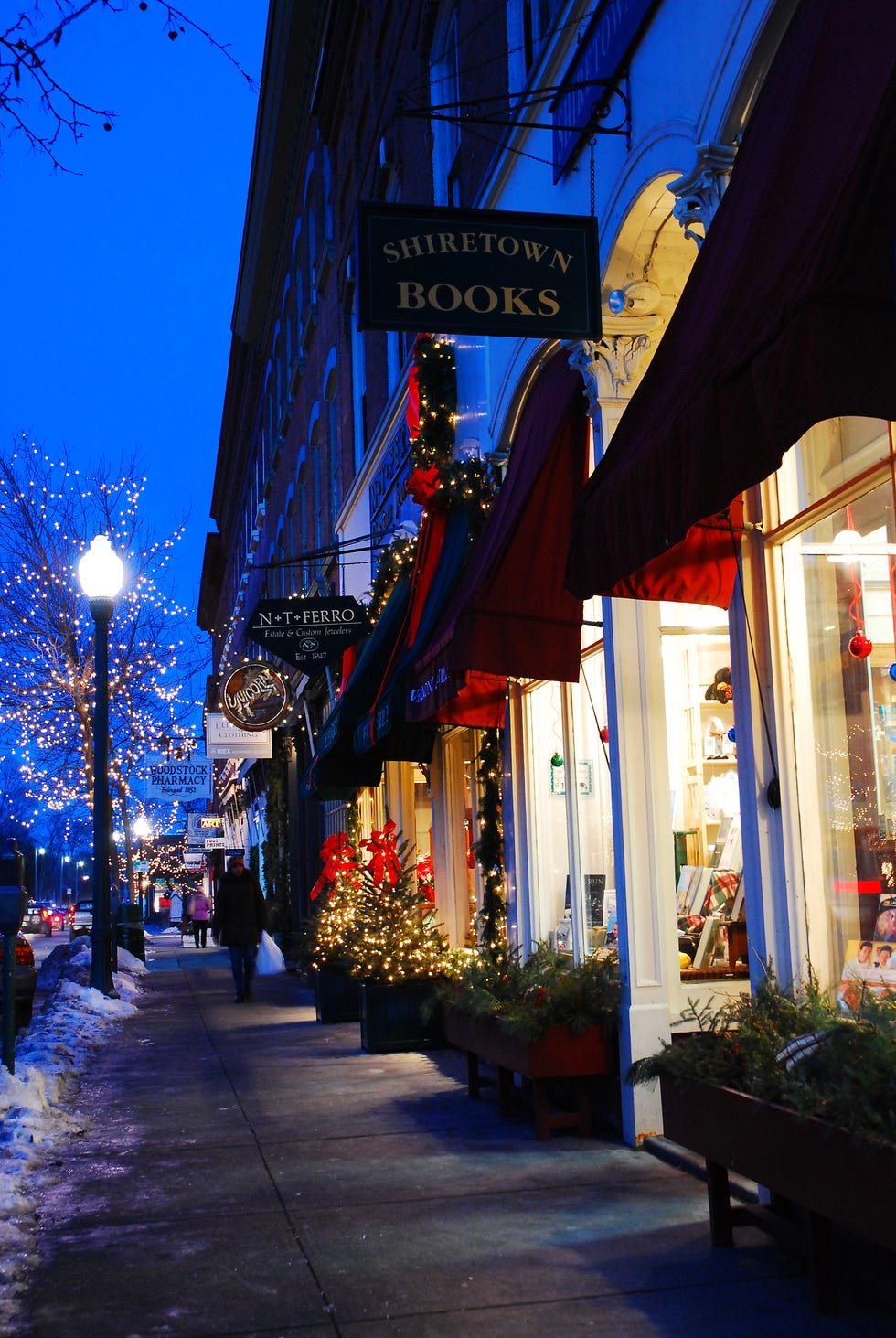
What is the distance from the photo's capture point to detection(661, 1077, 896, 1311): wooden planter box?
419 centimetres

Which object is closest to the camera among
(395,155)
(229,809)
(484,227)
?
(484,227)

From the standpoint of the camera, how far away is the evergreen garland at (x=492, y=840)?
11047mm

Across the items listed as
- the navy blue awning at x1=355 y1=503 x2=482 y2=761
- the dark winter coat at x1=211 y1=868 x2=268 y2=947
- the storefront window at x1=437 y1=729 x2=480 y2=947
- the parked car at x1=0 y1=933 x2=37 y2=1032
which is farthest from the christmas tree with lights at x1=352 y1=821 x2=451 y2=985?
the parked car at x1=0 y1=933 x2=37 y2=1032

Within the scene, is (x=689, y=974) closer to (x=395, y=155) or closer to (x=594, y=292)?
(x=594, y=292)

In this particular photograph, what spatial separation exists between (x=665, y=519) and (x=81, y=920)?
6136 cm

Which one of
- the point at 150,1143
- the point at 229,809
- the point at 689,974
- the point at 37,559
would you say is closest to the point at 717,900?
the point at 689,974

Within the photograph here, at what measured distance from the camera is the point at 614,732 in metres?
7.93

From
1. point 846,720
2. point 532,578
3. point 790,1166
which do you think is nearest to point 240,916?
point 532,578

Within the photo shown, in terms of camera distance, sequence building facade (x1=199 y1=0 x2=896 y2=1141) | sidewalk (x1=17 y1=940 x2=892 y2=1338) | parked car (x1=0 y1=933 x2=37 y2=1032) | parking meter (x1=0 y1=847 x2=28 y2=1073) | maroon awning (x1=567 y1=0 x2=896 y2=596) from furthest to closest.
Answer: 1. parked car (x1=0 y1=933 x2=37 y2=1032)
2. parking meter (x1=0 y1=847 x2=28 y2=1073)
3. sidewalk (x1=17 y1=940 x2=892 y2=1338)
4. building facade (x1=199 y1=0 x2=896 y2=1141)
5. maroon awning (x1=567 y1=0 x2=896 y2=596)

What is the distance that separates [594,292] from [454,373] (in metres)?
5.73

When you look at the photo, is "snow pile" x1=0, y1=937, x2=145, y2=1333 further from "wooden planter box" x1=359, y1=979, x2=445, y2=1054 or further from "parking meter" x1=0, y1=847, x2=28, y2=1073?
"wooden planter box" x1=359, y1=979, x2=445, y2=1054

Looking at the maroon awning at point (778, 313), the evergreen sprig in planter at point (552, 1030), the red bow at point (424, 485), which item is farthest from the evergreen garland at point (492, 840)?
the maroon awning at point (778, 313)

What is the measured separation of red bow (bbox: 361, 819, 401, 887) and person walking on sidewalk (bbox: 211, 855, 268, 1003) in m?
4.83

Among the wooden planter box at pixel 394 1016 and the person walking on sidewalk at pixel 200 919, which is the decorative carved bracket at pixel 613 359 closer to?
the wooden planter box at pixel 394 1016
